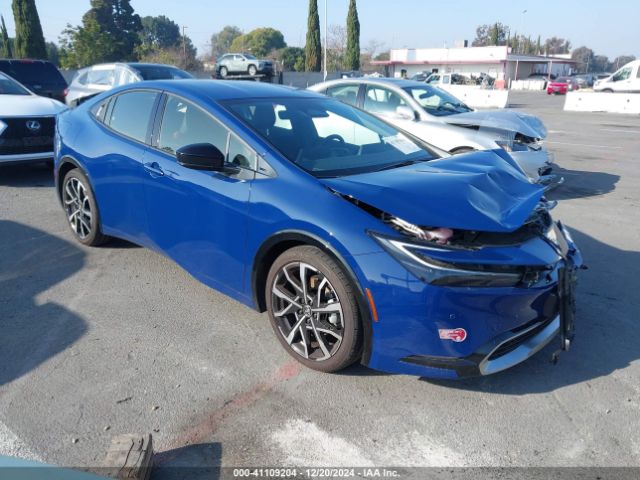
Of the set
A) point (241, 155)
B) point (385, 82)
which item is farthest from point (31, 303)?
point (385, 82)

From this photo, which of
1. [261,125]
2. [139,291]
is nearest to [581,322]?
[261,125]

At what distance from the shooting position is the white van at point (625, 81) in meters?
27.5

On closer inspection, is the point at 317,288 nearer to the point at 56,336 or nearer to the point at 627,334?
the point at 56,336

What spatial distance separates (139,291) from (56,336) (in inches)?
32.2

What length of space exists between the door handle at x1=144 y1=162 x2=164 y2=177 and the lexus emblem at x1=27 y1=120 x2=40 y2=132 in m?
4.82

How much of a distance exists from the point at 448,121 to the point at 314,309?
5.67 m

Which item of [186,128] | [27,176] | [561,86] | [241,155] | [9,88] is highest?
[9,88]

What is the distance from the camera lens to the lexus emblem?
303 inches

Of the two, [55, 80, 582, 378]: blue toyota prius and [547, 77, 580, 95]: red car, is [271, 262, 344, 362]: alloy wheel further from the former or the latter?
[547, 77, 580, 95]: red car

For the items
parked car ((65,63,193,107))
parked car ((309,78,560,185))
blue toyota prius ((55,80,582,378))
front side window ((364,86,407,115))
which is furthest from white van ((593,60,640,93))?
blue toyota prius ((55,80,582,378))

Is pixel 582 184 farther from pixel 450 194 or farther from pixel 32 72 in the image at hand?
pixel 32 72

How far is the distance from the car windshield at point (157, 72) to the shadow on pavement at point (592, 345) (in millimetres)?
9448

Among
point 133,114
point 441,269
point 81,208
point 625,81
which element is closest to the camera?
point 441,269

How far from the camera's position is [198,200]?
356cm
